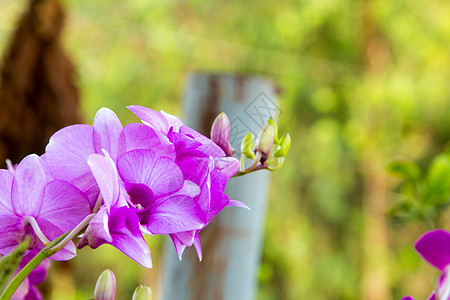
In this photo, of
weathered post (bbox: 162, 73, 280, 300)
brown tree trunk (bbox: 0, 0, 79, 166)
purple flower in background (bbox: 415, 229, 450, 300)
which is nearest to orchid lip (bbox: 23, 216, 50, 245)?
purple flower in background (bbox: 415, 229, 450, 300)

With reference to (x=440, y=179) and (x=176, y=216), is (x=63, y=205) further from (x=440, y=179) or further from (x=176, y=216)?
(x=440, y=179)

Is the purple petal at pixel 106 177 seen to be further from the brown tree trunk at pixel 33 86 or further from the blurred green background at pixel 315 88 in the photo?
the blurred green background at pixel 315 88

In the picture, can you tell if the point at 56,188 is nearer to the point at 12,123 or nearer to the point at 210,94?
the point at 210,94

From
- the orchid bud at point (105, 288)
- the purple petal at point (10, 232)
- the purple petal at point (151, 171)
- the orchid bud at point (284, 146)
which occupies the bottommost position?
the orchid bud at point (105, 288)

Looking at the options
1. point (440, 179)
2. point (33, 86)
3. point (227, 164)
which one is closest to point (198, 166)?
point (227, 164)

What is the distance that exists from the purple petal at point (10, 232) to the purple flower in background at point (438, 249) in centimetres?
13

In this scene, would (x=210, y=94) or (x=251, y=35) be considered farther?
(x=251, y=35)

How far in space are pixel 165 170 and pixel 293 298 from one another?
2602 millimetres

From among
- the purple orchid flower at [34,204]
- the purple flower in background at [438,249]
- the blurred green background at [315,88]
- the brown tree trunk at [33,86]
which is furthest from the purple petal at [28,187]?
the blurred green background at [315,88]

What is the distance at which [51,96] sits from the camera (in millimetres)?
765

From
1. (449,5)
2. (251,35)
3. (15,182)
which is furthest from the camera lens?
(251,35)

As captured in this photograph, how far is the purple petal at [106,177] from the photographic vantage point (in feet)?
0.46

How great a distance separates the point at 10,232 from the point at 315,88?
2669mm

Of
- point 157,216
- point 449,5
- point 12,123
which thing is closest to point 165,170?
point 157,216
